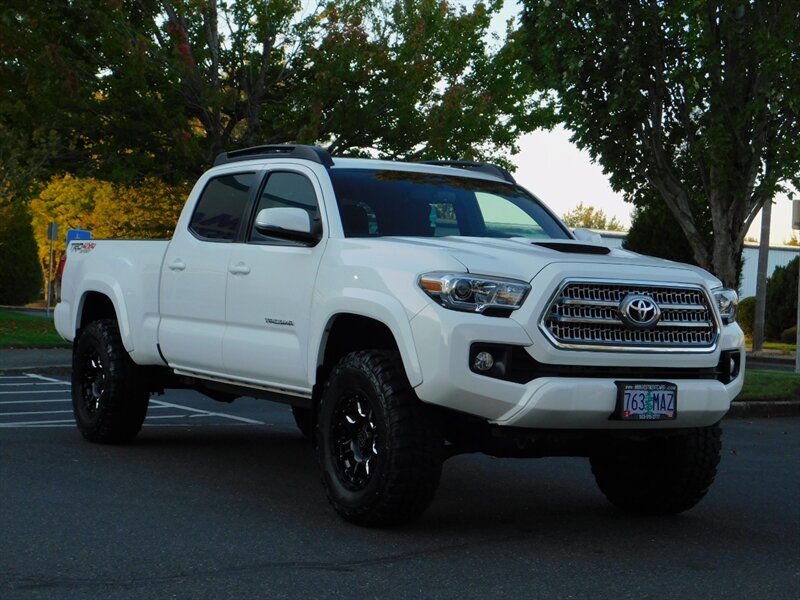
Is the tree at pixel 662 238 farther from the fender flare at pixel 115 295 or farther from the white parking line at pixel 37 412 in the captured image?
the fender flare at pixel 115 295

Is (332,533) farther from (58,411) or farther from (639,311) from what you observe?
(58,411)

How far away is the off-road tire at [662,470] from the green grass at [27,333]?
53.7ft

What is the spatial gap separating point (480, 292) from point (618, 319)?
0.71 meters

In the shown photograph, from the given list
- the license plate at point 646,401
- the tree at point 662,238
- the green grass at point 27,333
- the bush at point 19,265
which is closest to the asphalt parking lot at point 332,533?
the license plate at point 646,401

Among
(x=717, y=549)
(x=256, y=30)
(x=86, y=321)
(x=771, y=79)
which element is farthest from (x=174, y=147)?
(x=717, y=549)

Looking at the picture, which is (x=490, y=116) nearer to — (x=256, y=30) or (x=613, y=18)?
(x=256, y=30)

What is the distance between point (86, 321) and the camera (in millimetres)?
10156

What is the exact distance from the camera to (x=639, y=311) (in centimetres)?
641

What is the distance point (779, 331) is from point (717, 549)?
33.8m

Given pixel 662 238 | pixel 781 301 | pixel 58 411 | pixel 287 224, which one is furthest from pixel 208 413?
pixel 781 301

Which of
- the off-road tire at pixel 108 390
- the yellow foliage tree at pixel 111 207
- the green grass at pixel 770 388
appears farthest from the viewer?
the yellow foliage tree at pixel 111 207

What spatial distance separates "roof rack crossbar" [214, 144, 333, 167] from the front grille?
7.11ft

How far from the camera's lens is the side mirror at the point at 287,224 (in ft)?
23.9

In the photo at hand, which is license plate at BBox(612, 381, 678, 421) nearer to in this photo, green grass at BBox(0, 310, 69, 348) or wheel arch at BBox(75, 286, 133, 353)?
wheel arch at BBox(75, 286, 133, 353)
